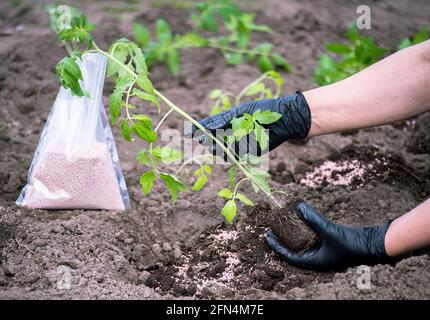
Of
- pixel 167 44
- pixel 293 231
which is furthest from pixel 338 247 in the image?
pixel 167 44

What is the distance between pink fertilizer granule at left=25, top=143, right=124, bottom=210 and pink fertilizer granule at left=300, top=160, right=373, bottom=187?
927 millimetres

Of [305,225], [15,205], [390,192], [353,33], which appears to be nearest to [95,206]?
[15,205]

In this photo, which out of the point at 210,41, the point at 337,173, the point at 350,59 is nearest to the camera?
the point at 337,173

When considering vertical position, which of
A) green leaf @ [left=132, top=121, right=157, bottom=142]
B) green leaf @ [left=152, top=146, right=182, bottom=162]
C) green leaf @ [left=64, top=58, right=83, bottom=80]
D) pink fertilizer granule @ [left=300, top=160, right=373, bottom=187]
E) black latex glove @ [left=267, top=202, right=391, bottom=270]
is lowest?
black latex glove @ [left=267, top=202, right=391, bottom=270]

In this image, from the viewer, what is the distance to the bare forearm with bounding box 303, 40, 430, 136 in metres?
2.37

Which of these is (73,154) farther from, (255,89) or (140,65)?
(255,89)

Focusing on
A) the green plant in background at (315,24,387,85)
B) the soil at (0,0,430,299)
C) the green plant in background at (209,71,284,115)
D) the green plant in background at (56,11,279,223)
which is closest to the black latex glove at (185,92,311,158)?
the green plant in background at (56,11,279,223)

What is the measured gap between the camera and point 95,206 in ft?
7.89

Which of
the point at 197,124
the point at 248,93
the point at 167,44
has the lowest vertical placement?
the point at 197,124

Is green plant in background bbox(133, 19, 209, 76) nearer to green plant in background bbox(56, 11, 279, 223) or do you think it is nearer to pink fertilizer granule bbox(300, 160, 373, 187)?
pink fertilizer granule bbox(300, 160, 373, 187)

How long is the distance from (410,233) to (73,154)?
1255 mm

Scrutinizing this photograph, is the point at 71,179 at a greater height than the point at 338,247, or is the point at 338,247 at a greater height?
the point at 71,179

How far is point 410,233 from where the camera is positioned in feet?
6.75
